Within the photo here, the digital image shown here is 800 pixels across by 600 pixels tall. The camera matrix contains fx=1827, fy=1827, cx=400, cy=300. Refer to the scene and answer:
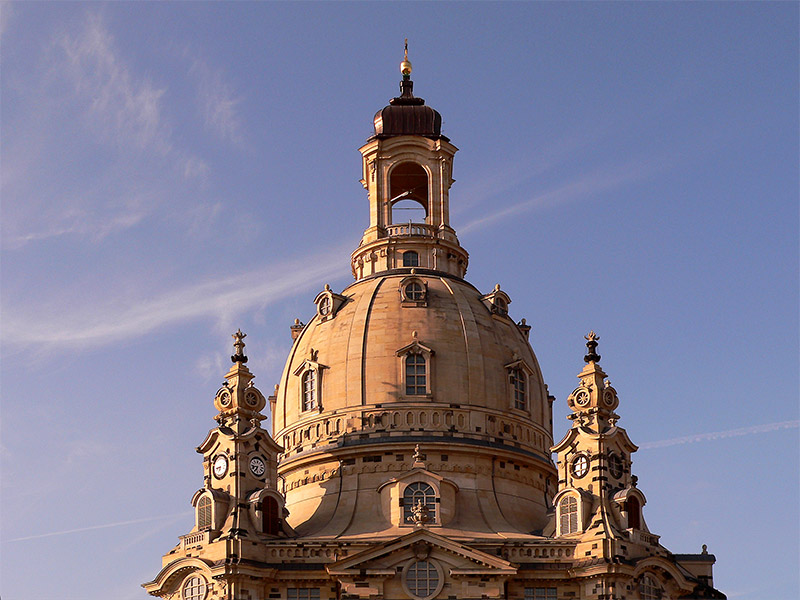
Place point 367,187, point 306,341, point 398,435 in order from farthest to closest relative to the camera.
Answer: point 367,187
point 306,341
point 398,435

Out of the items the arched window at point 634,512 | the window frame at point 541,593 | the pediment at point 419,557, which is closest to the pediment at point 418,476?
the pediment at point 419,557

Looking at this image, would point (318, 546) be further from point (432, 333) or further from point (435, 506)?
point (432, 333)

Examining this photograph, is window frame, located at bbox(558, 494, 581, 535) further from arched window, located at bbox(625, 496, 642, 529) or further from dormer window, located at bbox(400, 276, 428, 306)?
dormer window, located at bbox(400, 276, 428, 306)

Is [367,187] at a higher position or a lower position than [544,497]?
higher

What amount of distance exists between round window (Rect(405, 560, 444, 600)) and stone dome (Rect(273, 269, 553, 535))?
613 centimetres

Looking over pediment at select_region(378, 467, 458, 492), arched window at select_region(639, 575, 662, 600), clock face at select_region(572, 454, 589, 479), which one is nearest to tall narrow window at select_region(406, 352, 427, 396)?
pediment at select_region(378, 467, 458, 492)

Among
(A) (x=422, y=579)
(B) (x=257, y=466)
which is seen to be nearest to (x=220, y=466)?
(B) (x=257, y=466)

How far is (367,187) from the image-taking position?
12019 cm

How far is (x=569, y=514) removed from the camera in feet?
330

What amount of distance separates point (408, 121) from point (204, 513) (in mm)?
32330

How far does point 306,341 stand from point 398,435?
411 inches

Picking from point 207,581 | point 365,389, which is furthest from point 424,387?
point 207,581

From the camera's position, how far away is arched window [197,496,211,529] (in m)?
100

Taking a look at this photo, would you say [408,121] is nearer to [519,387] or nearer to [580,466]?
[519,387]
